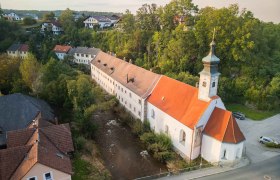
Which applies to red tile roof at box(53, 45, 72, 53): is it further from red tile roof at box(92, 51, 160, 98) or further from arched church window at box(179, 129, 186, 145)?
arched church window at box(179, 129, 186, 145)

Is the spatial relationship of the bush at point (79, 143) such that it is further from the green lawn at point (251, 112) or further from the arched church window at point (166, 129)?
the green lawn at point (251, 112)

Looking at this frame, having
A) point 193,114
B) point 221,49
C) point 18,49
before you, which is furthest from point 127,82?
point 18,49

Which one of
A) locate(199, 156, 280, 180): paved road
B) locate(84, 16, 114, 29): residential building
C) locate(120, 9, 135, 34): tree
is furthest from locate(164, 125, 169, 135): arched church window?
locate(84, 16, 114, 29): residential building

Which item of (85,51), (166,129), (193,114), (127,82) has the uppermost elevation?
(85,51)

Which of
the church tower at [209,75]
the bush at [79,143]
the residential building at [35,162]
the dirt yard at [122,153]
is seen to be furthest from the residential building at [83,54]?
the residential building at [35,162]

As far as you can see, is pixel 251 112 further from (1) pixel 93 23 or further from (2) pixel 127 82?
(1) pixel 93 23

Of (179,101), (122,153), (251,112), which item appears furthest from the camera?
(251,112)
